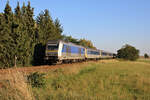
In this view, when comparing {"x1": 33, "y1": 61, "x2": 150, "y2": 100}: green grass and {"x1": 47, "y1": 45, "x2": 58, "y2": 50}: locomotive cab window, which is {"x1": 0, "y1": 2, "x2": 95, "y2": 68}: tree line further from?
{"x1": 33, "y1": 61, "x2": 150, "y2": 100}: green grass

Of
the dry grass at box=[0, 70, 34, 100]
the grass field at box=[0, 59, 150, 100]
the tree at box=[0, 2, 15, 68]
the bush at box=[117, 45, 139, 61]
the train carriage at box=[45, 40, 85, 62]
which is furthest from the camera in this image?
the bush at box=[117, 45, 139, 61]

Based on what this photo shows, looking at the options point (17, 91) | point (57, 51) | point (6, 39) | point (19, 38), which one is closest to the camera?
point (17, 91)

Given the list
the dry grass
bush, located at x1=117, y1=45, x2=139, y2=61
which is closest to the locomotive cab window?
the dry grass

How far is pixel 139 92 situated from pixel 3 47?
13.8 m

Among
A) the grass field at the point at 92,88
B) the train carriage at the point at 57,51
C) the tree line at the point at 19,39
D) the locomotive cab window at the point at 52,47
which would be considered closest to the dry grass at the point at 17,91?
the grass field at the point at 92,88

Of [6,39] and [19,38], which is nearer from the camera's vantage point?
[6,39]

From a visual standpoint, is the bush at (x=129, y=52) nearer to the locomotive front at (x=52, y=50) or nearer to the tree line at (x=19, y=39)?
the tree line at (x=19, y=39)

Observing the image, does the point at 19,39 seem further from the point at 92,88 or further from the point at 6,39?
the point at 92,88

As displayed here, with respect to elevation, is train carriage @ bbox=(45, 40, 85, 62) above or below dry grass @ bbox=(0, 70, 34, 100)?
above

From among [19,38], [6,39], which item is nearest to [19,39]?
[19,38]

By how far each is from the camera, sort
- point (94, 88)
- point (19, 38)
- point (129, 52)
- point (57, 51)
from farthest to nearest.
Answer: point (129, 52)
point (57, 51)
point (19, 38)
point (94, 88)

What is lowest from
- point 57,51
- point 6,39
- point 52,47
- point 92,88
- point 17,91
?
point 92,88

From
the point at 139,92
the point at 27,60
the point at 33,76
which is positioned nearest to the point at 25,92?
the point at 33,76

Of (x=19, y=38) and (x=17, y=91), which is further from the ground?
(x=19, y=38)
